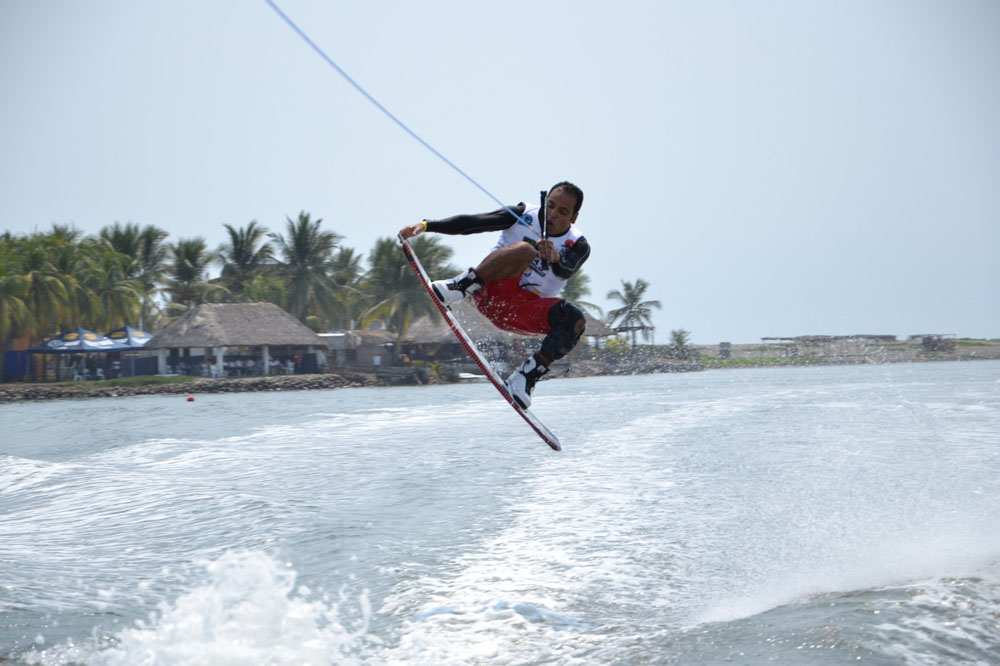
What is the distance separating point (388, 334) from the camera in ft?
204

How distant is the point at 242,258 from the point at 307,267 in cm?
523

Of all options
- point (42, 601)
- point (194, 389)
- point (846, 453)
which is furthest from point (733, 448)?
point (194, 389)

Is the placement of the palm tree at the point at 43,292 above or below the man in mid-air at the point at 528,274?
above

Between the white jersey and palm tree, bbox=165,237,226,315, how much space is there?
55.7 metres

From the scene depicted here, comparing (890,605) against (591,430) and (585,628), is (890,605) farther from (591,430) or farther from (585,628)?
(591,430)

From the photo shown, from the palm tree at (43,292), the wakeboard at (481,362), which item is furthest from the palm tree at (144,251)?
the wakeboard at (481,362)

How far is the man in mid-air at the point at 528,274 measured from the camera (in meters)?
5.99

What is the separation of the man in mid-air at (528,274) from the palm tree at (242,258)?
190ft

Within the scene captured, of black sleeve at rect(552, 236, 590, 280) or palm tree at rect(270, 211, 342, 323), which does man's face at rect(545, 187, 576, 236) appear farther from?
palm tree at rect(270, 211, 342, 323)

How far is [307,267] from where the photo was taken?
6075cm

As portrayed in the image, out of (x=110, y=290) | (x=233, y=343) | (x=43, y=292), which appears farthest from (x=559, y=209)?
(x=110, y=290)

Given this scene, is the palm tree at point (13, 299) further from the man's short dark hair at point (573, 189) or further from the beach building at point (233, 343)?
the man's short dark hair at point (573, 189)

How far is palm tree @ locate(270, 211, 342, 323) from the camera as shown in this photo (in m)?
59.9

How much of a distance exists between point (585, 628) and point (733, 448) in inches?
381
